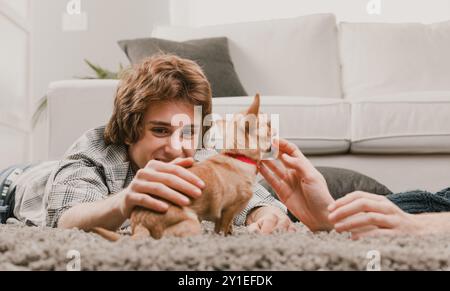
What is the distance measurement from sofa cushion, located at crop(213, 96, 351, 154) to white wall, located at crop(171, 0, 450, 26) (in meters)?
1.51

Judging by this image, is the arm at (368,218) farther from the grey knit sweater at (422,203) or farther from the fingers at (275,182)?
the grey knit sweater at (422,203)

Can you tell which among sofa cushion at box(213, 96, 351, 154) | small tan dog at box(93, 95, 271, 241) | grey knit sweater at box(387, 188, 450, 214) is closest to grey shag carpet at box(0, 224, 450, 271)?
small tan dog at box(93, 95, 271, 241)

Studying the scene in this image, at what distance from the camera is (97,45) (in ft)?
10.8

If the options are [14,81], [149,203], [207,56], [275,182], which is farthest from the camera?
[14,81]

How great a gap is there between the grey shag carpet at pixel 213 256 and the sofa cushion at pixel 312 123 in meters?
1.34

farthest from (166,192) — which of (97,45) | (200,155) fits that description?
(97,45)

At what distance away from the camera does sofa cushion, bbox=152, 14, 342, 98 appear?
8.28ft

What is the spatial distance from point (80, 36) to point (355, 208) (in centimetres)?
288

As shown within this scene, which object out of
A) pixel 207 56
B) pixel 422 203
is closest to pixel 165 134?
pixel 422 203

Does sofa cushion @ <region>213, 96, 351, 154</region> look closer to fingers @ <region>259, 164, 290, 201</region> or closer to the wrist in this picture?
fingers @ <region>259, 164, 290, 201</region>

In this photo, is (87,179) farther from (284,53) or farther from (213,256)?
(284,53)

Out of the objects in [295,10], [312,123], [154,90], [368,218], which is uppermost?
[295,10]

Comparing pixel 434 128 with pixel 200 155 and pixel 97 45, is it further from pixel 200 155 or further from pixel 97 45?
pixel 97 45

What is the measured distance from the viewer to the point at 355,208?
26.9 inches
